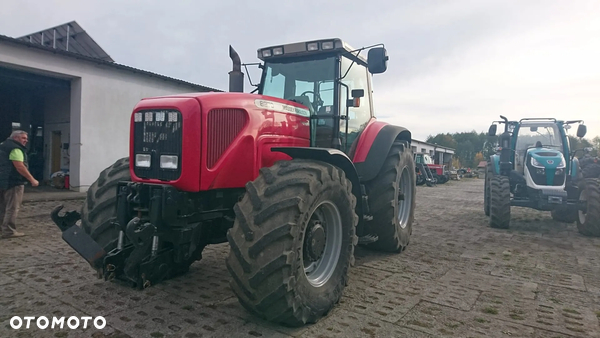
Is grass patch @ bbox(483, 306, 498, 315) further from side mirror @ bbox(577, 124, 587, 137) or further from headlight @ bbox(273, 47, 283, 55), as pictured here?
side mirror @ bbox(577, 124, 587, 137)

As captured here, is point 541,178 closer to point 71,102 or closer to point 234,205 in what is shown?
point 234,205

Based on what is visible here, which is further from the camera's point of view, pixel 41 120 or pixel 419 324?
pixel 41 120

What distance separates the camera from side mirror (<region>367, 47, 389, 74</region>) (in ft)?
14.1

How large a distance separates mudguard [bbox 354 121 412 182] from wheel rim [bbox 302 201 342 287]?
52.6 inches

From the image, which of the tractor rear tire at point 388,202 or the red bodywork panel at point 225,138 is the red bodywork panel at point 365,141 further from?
the red bodywork panel at point 225,138

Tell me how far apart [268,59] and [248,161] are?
193 centimetres

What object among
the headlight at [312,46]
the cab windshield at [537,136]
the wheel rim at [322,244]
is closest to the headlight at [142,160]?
the wheel rim at [322,244]

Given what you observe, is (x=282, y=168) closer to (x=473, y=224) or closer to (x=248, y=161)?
(x=248, y=161)

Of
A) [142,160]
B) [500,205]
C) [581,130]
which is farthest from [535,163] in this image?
[142,160]

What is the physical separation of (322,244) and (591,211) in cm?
620

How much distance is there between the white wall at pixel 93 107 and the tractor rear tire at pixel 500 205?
35.0ft

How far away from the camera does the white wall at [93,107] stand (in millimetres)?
10906

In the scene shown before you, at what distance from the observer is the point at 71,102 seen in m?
11.5

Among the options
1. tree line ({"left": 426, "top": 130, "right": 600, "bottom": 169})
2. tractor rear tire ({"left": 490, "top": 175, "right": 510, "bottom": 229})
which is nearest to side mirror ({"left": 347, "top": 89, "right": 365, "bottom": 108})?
tractor rear tire ({"left": 490, "top": 175, "right": 510, "bottom": 229})
